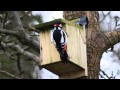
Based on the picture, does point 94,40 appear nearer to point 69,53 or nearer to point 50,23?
point 69,53

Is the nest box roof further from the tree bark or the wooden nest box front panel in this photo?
the tree bark

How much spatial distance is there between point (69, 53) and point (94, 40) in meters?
0.28

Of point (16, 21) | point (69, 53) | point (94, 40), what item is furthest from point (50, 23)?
point (16, 21)

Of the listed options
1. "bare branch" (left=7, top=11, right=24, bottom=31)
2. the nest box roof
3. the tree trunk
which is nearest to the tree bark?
the tree trunk

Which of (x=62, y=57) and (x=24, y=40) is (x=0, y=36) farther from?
(x=62, y=57)

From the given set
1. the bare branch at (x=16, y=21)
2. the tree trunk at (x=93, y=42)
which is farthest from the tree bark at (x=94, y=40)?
the bare branch at (x=16, y=21)

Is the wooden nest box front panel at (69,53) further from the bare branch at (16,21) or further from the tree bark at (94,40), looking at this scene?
the bare branch at (16,21)

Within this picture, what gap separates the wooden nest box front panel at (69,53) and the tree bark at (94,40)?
0.27 ft

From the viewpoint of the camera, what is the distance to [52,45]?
5473 millimetres

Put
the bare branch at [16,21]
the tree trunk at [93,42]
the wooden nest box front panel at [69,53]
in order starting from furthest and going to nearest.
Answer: the bare branch at [16,21]
the wooden nest box front panel at [69,53]
the tree trunk at [93,42]

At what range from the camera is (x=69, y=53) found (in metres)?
5.38

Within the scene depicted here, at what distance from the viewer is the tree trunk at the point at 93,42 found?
206 inches
